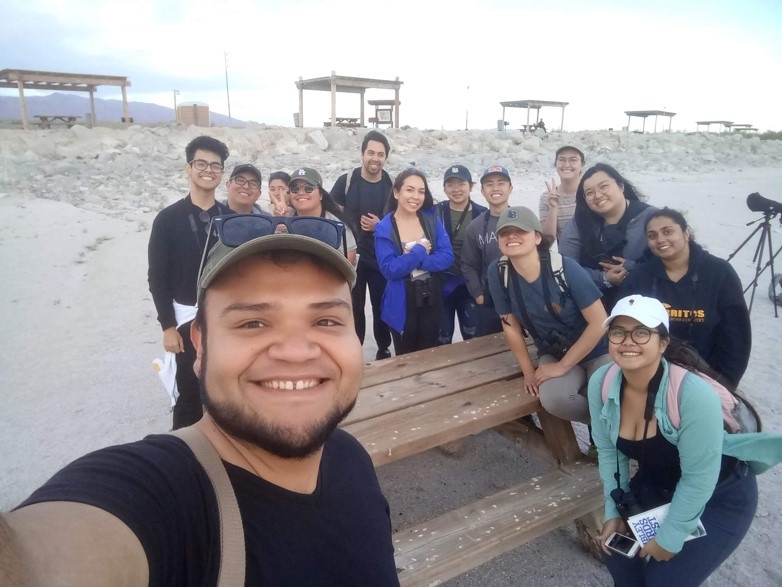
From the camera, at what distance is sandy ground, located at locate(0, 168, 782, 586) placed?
9.50ft

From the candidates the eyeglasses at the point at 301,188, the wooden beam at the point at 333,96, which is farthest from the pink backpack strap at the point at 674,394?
the wooden beam at the point at 333,96

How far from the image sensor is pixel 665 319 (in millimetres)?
2299

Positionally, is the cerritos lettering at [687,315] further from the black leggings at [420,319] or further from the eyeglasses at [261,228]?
the eyeglasses at [261,228]

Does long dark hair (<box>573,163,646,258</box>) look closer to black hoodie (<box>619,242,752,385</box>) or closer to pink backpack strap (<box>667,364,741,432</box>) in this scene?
black hoodie (<box>619,242,752,385</box>)

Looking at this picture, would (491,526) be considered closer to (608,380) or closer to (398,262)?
(608,380)

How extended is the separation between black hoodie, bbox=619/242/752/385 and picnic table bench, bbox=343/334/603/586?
0.95 metres

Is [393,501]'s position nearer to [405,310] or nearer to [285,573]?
[405,310]

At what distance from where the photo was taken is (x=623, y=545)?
228 centimetres

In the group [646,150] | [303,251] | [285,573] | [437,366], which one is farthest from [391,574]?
[646,150]

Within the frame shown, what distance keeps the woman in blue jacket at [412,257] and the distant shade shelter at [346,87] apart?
20.4 meters

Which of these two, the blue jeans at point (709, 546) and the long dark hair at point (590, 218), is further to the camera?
the long dark hair at point (590, 218)

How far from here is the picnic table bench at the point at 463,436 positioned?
7.74 ft

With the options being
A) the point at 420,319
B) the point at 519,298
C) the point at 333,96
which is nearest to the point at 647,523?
the point at 519,298

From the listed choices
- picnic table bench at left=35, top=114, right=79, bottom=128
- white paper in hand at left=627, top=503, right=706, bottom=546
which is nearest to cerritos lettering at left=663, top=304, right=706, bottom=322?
white paper in hand at left=627, top=503, right=706, bottom=546
